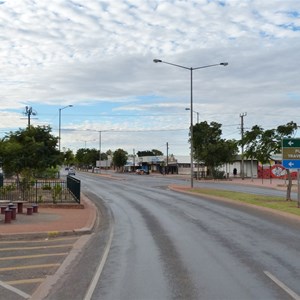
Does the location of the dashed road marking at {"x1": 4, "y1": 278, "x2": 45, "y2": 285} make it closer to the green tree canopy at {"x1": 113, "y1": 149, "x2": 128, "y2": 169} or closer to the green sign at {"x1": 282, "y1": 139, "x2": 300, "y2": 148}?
the green sign at {"x1": 282, "y1": 139, "x2": 300, "y2": 148}

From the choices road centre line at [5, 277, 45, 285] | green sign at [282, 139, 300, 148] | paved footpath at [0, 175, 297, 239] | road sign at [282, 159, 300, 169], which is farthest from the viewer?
green sign at [282, 139, 300, 148]

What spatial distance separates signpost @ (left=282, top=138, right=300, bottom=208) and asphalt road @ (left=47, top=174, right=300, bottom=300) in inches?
298

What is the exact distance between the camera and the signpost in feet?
81.6

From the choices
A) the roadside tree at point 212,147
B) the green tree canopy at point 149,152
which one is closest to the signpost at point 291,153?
the roadside tree at point 212,147

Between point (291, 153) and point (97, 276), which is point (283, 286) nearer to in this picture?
point (97, 276)

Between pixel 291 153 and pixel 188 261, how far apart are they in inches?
658

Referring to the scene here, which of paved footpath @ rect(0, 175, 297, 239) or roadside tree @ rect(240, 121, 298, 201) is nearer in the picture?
paved footpath @ rect(0, 175, 297, 239)

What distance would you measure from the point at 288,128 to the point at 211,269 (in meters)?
19.5

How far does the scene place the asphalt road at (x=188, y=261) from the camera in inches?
A: 290

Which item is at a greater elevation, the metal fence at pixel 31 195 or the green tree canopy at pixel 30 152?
the green tree canopy at pixel 30 152

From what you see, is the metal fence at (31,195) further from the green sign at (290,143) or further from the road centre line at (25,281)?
the road centre line at (25,281)

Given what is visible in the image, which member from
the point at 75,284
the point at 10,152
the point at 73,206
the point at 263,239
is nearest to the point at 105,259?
the point at 75,284

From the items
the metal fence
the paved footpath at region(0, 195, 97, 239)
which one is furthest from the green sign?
the metal fence

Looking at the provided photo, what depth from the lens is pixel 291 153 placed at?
25031 millimetres
